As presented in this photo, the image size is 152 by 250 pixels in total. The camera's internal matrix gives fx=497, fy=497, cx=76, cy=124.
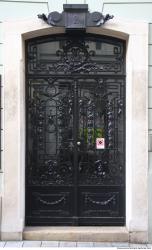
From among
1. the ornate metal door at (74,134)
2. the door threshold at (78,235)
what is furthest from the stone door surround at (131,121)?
the ornate metal door at (74,134)

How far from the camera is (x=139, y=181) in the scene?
792 centimetres

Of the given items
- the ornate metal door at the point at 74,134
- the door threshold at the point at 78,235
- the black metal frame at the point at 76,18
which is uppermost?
the black metal frame at the point at 76,18

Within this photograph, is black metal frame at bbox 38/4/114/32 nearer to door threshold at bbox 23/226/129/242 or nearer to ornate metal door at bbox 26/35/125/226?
ornate metal door at bbox 26/35/125/226

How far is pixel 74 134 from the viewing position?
8234mm

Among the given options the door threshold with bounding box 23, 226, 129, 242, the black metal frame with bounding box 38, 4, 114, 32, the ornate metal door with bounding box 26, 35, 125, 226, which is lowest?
the door threshold with bounding box 23, 226, 129, 242

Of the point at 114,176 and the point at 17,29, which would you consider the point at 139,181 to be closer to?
the point at 114,176

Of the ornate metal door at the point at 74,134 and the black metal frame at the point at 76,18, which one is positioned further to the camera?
the ornate metal door at the point at 74,134

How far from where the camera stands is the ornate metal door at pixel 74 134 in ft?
27.0

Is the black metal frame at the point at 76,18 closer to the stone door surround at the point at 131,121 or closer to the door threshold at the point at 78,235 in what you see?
the stone door surround at the point at 131,121

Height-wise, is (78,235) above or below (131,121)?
below

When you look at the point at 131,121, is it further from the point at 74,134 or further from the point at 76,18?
the point at 76,18

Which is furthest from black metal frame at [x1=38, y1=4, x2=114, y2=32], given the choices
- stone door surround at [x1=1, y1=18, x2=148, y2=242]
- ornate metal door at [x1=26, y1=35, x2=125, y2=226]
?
ornate metal door at [x1=26, y1=35, x2=125, y2=226]

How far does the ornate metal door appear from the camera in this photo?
8242 millimetres

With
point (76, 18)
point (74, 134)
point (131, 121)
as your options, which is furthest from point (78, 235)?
point (76, 18)
